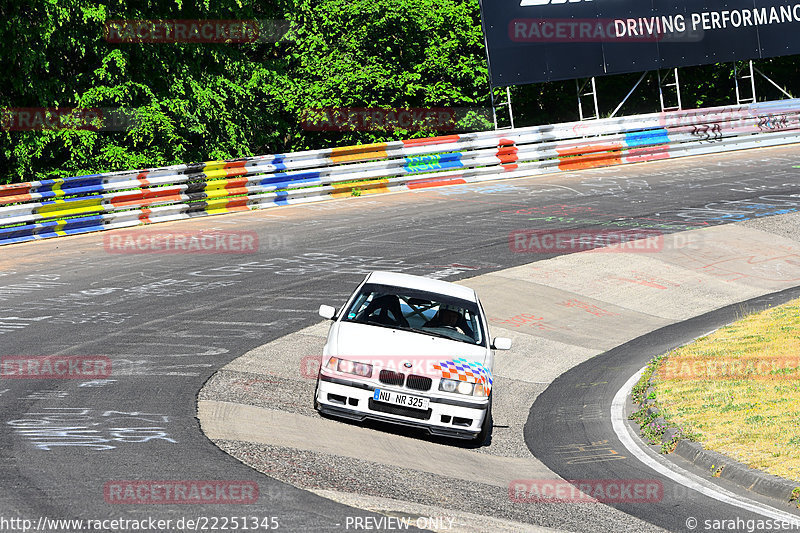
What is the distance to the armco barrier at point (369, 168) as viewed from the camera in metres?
20.1

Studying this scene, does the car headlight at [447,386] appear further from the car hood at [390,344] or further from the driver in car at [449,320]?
the driver in car at [449,320]

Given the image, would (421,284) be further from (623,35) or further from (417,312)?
(623,35)

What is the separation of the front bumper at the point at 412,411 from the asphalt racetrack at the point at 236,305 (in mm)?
941

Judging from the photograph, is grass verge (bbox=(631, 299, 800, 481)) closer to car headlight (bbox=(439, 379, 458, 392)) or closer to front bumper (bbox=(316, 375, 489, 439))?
front bumper (bbox=(316, 375, 489, 439))

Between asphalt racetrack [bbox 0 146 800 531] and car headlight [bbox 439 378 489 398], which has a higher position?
asphalt racetrack [bbox 0 146 800 531]

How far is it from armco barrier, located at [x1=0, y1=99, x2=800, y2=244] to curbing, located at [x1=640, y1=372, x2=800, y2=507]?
1447 centimetres

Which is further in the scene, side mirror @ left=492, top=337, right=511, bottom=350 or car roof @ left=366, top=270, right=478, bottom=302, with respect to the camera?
car roof @ left=366, top=270, right=478, bottom=302

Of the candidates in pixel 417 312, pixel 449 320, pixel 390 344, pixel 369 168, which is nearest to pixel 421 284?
pixel 417 312

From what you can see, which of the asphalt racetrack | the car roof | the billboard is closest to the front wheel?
the asphalt racetrack

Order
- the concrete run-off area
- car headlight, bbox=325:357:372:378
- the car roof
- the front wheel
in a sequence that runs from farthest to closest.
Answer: the car roof, the front wheel, car headlight, bbox=325:357:372:378, the concrete run-off area

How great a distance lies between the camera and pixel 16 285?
15.6m

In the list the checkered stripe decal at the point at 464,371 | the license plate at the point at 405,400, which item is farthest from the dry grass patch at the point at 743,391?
the license plate at the point at 405,400

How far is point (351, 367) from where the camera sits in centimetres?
923

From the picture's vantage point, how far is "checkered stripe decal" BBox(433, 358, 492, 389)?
923 cm
